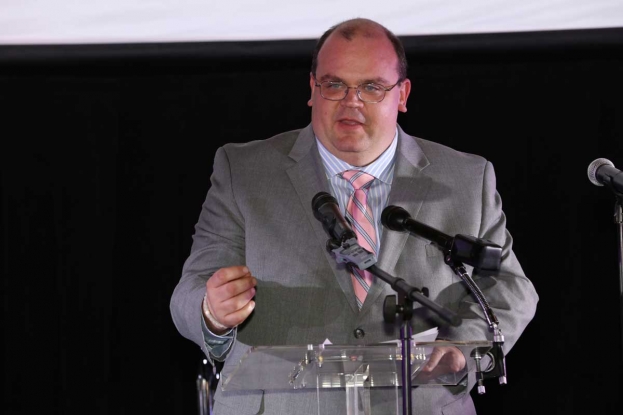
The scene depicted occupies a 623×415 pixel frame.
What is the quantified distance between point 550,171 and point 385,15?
0.97 meters

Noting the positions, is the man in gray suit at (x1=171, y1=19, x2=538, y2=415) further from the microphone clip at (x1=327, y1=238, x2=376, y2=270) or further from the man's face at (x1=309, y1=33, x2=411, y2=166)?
the microphone clip at (x1=327, y1=238, x2=376, y2=270)

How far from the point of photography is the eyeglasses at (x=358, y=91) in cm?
280

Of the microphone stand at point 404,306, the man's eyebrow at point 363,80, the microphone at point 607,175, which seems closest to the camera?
the microphone stand at point 404,306

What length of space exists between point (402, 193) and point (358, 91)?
37cm

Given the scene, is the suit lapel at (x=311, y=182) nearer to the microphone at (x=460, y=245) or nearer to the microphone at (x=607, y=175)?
the microphone at (x=460, y=245)

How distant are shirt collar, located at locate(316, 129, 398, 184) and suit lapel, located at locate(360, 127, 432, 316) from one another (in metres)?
0.04

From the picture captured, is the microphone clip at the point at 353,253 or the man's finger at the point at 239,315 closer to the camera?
the microphone clip at the point at 353,253

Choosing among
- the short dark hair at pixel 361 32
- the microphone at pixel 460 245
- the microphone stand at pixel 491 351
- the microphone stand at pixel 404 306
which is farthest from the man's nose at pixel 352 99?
the microphone stand at pixel 404 306

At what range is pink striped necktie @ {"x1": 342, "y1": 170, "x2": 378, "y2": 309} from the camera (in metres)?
2.70

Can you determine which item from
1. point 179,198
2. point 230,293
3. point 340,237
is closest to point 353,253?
point 340,237

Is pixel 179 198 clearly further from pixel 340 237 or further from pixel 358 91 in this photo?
pixel 340 237

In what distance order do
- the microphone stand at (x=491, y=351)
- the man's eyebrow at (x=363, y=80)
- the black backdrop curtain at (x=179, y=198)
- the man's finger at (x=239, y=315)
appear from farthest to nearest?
the black backdrop curtain at (x=179, y=198) < the man's eyebrow at (x=363, y=80) < the man's finger at (x=239, y=315) < the microphone stand at (x=491, y=351)

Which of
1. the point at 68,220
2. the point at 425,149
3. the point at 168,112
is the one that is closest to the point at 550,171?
the point at 425,149

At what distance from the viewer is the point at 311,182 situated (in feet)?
9.22
